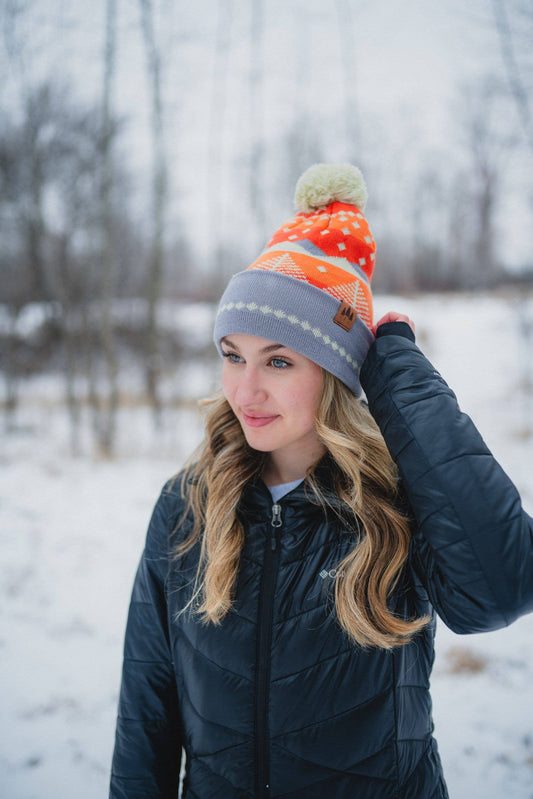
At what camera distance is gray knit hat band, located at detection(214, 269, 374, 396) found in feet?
4.30

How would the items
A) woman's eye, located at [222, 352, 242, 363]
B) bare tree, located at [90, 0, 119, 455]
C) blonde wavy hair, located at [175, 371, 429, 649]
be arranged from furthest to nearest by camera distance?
bare tree, located at [90, 0, 119, 455], woman's eye, located at [222, 352, 242, 363], blonde wavy hair, located at [175, 371, 429, 649]

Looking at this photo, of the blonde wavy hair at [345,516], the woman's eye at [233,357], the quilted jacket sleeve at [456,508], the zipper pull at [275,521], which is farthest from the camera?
the woman's eye at [233,357]

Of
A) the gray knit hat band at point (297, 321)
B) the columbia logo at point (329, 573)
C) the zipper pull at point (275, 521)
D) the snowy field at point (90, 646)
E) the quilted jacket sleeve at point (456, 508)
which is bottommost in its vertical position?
the snowy field at point (90, 646)

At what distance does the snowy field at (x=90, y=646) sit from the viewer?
7.59 feet

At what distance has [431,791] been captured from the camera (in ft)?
4.01

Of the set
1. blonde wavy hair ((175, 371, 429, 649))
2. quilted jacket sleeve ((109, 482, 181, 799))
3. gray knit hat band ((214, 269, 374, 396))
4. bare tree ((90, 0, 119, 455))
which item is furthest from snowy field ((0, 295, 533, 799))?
gray knit hat band ((214, 269, 374, 396))

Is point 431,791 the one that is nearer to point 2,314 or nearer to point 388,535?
point 388,535

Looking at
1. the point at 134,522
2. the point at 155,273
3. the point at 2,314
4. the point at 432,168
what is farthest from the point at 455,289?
the point at 134,522

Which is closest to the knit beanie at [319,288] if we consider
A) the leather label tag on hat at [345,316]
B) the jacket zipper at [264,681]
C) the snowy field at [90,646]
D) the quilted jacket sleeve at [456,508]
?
the leather label tag on hat at [345,316]

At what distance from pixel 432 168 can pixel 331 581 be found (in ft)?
95.9

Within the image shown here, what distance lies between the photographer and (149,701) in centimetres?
138

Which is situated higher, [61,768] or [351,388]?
[351,388]

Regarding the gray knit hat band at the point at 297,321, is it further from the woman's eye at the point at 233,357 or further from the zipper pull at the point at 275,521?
the zipper pull at the point at 275,521

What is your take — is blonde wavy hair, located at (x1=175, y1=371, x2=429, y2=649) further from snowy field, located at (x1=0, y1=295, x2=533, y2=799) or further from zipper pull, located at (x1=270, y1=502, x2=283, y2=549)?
snowy field, located at (x1=0, y1=295, x2=533, y2=799)
